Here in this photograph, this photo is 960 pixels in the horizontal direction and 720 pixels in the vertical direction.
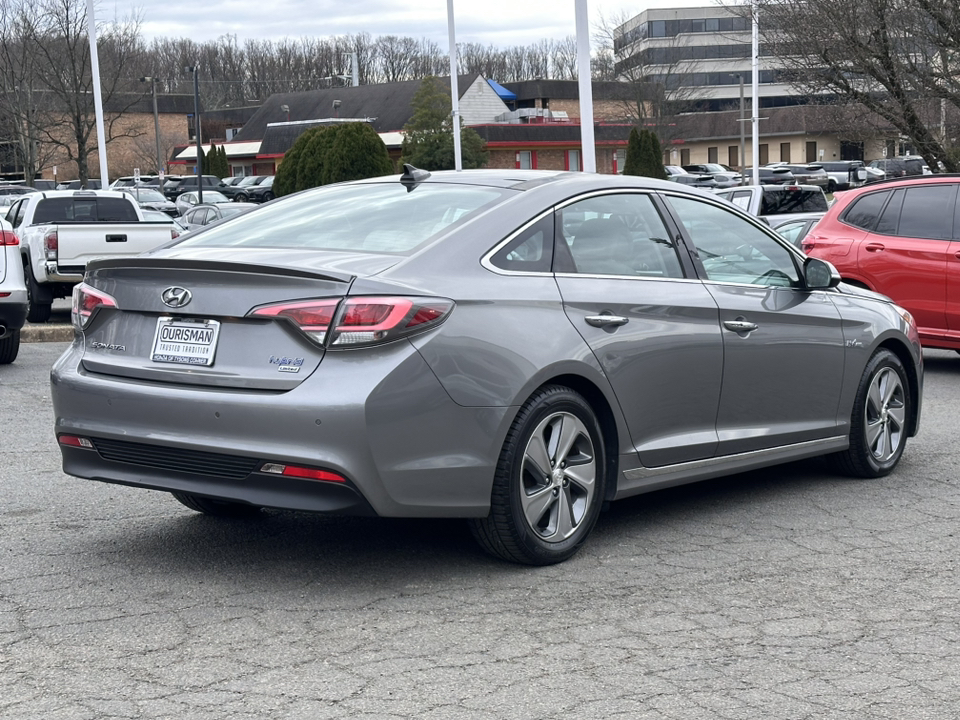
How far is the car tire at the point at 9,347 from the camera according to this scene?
11.9 m

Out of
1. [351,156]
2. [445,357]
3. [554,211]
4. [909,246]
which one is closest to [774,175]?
[351,156]

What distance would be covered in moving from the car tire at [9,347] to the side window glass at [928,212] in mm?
7875

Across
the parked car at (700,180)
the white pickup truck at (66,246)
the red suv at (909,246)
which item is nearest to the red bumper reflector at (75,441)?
the red suv at (909,246)

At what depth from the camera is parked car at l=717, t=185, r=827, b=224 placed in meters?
20.4

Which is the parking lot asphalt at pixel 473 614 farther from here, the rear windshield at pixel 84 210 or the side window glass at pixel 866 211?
the rear windshield at pixel 84 210

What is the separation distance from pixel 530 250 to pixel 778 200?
16464 mm

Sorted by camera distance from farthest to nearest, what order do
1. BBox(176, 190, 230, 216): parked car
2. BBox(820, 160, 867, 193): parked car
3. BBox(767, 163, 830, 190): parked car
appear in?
BBox(767, 163, 830, 190): parked car → BBox(820, 160, 867, 193): parked car → BBox(176, 190, 230, 216): parked car

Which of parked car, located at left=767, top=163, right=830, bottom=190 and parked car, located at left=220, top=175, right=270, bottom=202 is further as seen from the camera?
parked car, located at left=767, top=163, right=830, bottom=190

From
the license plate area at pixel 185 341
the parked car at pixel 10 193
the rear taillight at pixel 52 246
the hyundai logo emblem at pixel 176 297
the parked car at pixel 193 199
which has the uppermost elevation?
the hyundai logo emblem at pixel 176 297

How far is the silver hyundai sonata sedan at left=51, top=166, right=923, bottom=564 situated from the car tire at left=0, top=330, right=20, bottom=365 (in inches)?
263

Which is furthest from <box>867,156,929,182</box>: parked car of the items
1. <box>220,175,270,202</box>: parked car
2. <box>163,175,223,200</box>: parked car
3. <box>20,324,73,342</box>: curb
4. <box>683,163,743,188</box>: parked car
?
<box>20,324,73,342</box>: curb

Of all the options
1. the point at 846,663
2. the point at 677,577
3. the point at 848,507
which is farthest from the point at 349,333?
the point at 848,507

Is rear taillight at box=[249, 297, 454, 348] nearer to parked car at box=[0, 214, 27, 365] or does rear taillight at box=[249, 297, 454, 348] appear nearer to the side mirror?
the side mirror

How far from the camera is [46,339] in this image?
14.8 m
